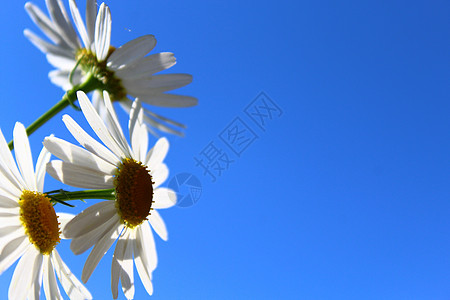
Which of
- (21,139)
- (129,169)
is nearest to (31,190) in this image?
(21,139)

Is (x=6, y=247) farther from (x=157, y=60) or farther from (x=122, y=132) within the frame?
(x=157, y=60)

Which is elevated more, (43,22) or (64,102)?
(43,22)

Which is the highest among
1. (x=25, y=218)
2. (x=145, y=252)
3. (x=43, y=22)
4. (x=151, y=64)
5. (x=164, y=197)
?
(x=151, y=64)

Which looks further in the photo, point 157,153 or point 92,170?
point 157,153

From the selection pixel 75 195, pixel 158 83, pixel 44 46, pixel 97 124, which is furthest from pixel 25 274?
pixel 44 46

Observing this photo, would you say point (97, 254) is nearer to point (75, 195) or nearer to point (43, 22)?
point (75, 195)

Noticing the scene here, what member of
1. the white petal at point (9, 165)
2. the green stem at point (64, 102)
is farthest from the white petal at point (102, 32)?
the white petal at point (9, 165)

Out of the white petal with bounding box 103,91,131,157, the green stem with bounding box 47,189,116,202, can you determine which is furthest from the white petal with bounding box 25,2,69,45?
the green stem with bounding box 47,189,116,202
